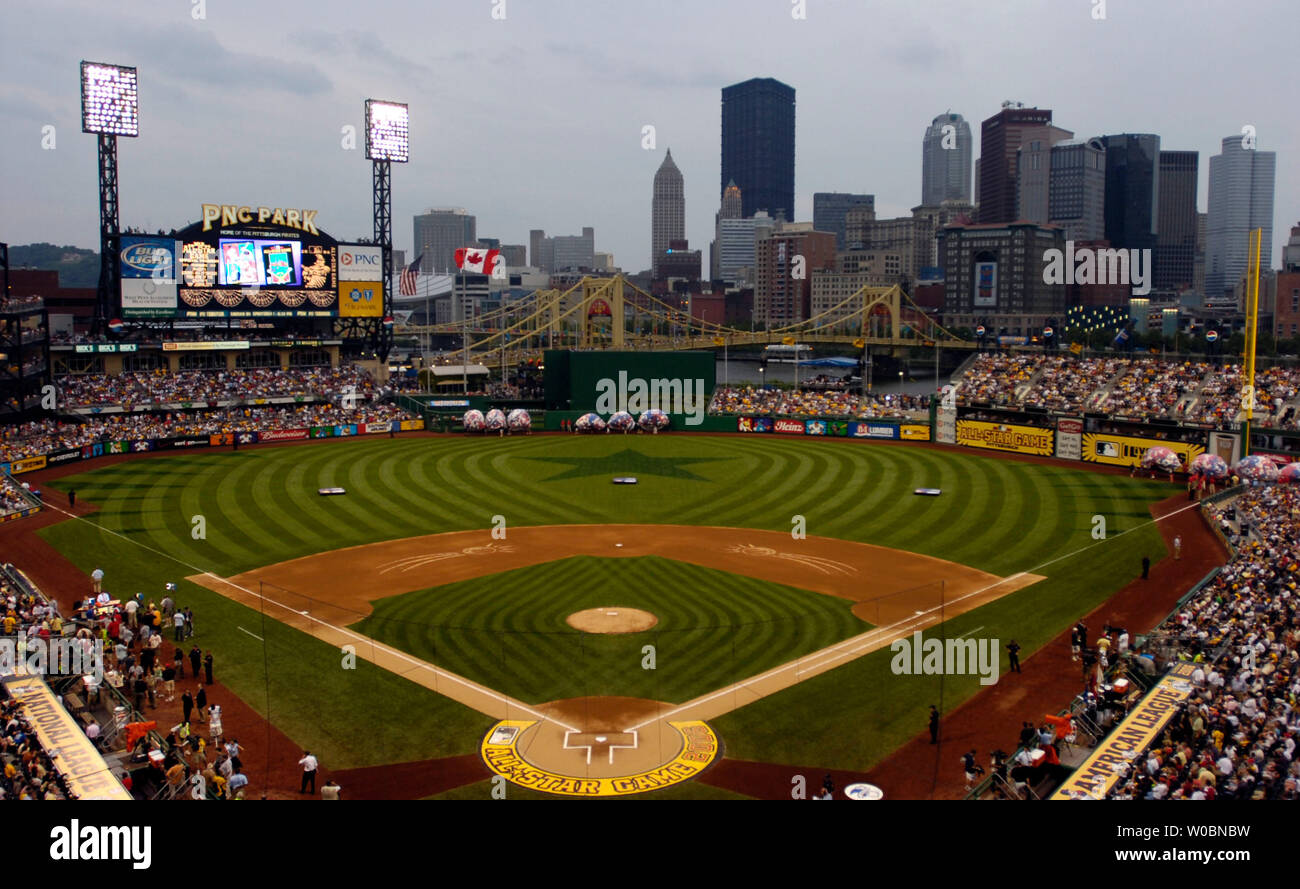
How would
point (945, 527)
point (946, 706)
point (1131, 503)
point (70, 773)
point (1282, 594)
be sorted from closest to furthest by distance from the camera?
point (70, 773) < point (946, 706) < point (1282, 594) < point (945, 527) < point (1131, 503)

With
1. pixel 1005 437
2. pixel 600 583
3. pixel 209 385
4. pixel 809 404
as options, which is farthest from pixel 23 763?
pixel 809 404

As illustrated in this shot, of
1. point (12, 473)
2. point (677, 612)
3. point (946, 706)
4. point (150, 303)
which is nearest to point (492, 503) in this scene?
point (677, 612)

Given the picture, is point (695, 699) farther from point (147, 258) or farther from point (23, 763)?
point (147, 258)

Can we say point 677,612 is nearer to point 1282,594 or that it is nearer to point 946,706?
point 946,706

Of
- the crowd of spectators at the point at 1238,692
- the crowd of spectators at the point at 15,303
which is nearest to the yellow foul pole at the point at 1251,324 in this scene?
the crowd of spectators at the point at 1238,692

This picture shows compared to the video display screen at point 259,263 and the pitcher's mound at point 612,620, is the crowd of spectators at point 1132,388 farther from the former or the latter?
the video display screen at point 259,263

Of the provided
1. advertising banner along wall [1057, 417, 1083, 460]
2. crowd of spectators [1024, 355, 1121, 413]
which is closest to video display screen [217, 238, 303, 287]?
crowd of spectators [1024, 355, 1121, 413]
